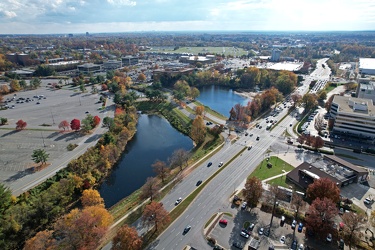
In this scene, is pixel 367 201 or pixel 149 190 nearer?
pixel 149 190

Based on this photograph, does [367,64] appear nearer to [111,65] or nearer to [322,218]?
[322,218]

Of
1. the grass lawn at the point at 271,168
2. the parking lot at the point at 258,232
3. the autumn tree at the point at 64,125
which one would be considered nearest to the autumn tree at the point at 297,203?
the parking lot at the point at 258,232

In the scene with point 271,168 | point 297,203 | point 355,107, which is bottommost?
point 271,168

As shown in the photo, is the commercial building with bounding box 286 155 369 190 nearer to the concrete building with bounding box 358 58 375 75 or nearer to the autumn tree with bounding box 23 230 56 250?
the autumn tree with bounding box 23 230 56 250

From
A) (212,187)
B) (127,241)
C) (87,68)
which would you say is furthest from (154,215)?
(87,68)

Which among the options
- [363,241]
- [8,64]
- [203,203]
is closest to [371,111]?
[363,241]

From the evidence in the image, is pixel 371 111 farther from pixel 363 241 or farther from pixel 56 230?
pixel 56 230

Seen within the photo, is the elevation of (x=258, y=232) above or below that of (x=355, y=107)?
below
